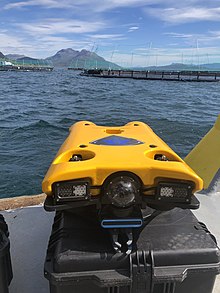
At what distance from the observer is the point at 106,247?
1.53 m

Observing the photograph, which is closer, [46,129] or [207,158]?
[207,158]

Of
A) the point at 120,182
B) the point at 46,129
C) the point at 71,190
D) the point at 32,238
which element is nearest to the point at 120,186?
the point at 120,182

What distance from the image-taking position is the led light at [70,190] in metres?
1.46

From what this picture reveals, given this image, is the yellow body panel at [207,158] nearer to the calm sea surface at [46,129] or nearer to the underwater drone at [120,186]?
the underwater drone at [120,186]

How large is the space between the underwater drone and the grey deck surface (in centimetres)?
77

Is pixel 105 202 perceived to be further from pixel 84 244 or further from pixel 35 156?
pixel 35 156

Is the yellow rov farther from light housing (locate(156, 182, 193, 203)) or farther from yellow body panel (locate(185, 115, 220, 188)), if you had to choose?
yellow body panel (locate(185, 115, 220, 188))

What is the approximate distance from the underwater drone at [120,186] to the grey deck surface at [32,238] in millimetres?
770

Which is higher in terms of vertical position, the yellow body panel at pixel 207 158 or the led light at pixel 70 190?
the led light at pixel 70 190

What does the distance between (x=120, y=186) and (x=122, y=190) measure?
0.9 inches

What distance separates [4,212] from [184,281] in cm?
198

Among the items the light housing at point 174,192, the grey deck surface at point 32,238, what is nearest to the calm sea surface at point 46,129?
the grey deck surface at point 32,238

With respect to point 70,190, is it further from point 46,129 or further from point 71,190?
point 46,129

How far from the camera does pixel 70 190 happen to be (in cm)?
148
